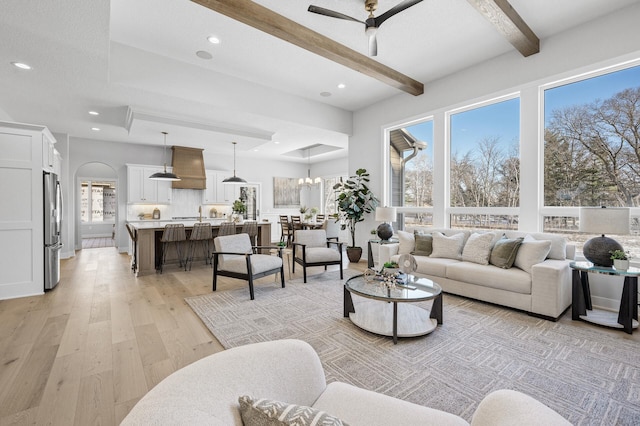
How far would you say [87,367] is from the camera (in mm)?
2252

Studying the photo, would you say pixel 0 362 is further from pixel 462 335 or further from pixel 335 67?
pixel 335 67

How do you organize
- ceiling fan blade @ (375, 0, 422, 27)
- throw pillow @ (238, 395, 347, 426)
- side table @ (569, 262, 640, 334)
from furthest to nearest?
1. side table @ (569, 262, 640, 334)
2. ceiling fan blade @ (375, 0, 422, 27)
3. throw pillow @ (238, 395, 347, 426)

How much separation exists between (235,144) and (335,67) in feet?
11.9

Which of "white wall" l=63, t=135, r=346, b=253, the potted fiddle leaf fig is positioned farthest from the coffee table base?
"white wall" l=63, t=135, r=346, b=253

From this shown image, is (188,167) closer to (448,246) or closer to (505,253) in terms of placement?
(448,246)

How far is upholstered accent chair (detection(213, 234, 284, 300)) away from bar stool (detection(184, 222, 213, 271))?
4.64 feet

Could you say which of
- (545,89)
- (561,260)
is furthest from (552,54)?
(561,260)

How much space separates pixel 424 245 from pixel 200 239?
4.09 m

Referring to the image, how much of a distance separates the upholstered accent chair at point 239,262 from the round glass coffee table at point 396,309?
1407mm

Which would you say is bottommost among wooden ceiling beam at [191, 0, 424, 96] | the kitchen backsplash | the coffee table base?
the coffee table base

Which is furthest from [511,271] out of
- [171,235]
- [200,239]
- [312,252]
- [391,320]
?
[171,235]

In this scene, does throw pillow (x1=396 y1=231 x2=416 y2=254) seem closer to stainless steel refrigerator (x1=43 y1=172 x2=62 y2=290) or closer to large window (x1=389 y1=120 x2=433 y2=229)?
large window (x1=389 y1=120 x2=433 y2=229)

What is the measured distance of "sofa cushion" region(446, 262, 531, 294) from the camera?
3.23m

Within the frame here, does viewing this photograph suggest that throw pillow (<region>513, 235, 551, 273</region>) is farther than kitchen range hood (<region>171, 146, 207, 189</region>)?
No
